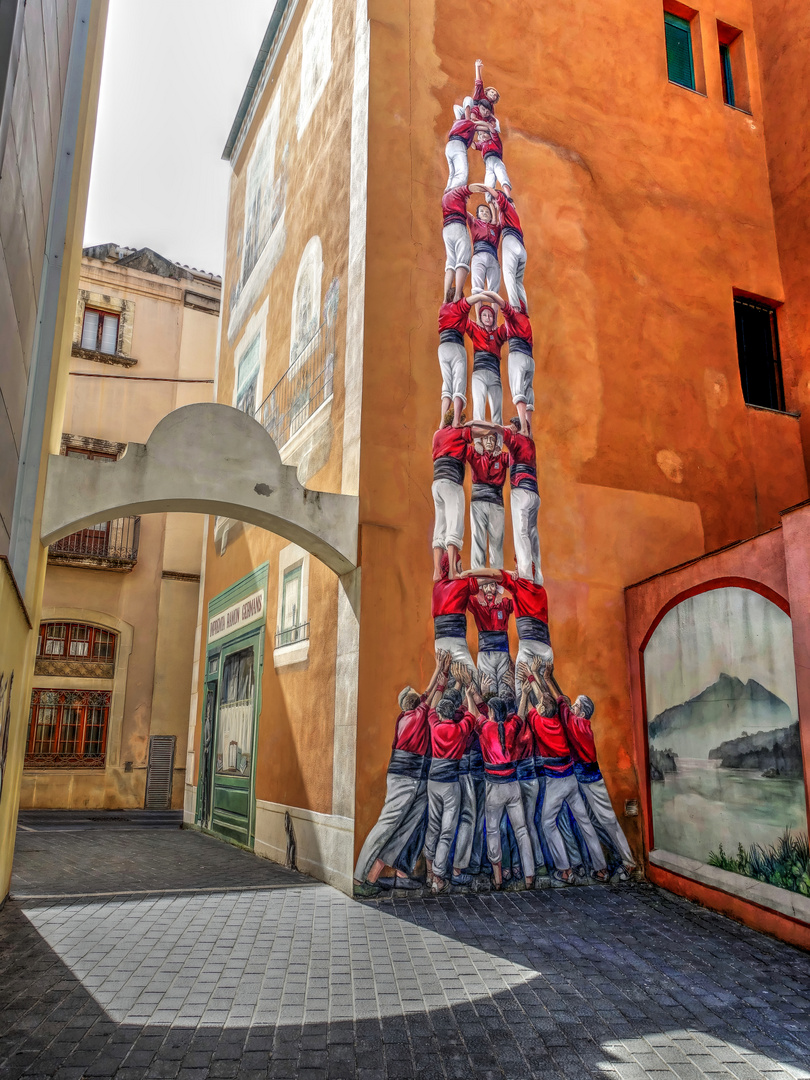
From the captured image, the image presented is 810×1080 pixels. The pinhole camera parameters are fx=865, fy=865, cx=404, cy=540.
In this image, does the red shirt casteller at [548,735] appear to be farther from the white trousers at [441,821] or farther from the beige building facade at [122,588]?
the beige building facade at [122,588]

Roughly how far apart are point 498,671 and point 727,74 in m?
10.6

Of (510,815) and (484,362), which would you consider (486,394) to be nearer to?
(484,362)

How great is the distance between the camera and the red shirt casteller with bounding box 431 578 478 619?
28.1 ft

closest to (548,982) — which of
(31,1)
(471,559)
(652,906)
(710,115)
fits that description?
(652,906)

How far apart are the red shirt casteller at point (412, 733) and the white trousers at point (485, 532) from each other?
1.68 meters

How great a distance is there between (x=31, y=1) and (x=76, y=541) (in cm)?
1482

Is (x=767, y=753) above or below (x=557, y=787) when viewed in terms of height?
above

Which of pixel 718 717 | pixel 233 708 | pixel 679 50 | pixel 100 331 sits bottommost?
pixel 718 717

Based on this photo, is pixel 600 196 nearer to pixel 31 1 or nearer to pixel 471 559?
pixel 471 559

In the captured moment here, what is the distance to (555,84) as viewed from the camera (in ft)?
36.4

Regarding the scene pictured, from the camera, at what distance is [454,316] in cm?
942

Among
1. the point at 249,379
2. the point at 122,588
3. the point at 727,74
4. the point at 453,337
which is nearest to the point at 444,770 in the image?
the point at 453,337

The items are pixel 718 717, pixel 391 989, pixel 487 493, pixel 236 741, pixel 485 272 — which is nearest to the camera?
pixel 391 989

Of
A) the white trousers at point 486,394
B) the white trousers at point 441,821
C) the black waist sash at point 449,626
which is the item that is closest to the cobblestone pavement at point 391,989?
the white trousers at point 441,821
